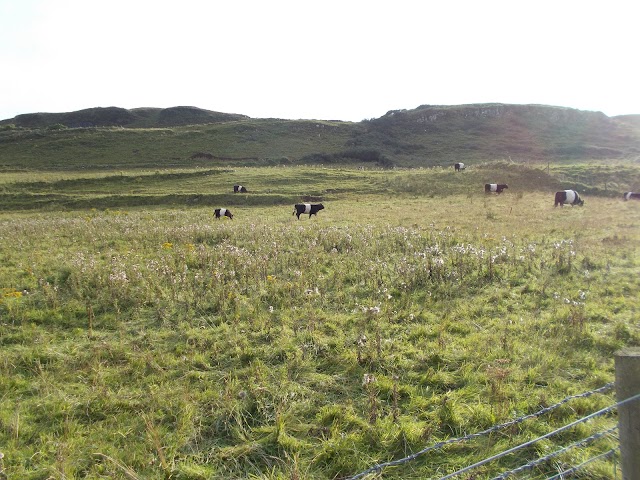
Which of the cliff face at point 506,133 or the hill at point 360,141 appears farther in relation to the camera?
the cliff face at point 506,133

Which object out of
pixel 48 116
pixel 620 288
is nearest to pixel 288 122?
pixel 48 116

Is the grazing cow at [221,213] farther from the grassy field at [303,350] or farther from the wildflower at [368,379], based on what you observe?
the wildflower at [368,379]

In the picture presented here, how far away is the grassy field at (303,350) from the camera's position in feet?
14.2

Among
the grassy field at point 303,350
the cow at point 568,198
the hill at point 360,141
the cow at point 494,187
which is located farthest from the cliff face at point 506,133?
the grassy field at point 303,350

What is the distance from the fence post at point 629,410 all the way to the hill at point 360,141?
53.3 m

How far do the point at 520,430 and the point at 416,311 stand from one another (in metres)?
3.37

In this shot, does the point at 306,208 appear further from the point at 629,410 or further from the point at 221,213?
the point at 629,410

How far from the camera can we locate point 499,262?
10.6 m

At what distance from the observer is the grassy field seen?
4336 mm

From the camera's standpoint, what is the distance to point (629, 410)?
273cm

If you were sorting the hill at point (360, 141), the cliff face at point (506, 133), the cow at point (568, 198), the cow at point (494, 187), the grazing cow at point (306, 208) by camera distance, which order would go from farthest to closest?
the cliff face at point (506, 133) → the hill at point (360, 141) → the cow at point (494, 187) → the cow at point (568, 198) → the grazing cow at point (306, 208)

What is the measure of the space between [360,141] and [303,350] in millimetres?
63675

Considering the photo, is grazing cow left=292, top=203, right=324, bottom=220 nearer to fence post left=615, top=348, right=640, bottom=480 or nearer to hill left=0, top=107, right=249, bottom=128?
fence post left=615, top=348, right=640, bottom=480

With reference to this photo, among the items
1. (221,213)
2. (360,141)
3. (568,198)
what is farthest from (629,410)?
(360,141)
